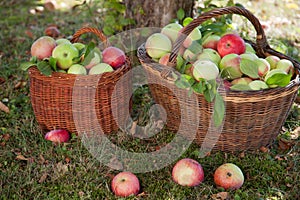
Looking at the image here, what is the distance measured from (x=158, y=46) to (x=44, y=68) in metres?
0.71

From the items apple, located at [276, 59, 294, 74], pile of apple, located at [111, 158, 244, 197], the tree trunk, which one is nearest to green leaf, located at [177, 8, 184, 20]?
the tree trunk

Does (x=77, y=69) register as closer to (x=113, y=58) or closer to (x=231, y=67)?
(x=113, y=58)

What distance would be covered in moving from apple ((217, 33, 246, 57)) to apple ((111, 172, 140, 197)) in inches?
38.2

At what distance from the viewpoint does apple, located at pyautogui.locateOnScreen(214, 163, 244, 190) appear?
2.42 meters

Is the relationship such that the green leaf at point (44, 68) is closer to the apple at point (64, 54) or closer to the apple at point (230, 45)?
the apple at point (64, 54)

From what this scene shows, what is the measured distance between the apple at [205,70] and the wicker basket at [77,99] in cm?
53

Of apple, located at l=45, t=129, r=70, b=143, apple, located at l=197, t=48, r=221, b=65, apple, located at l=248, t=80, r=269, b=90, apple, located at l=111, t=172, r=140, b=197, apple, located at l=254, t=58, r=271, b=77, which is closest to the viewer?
apple, located at l=111, t=172, r=140, b=197

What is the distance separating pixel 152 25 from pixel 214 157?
58.0 inches

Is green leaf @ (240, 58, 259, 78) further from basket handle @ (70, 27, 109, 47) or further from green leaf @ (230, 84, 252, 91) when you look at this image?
basket handle @ (70, 27, 109, 47)

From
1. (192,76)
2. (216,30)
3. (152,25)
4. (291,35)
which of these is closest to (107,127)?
(192,76)

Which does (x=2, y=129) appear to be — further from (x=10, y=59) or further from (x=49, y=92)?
(x=10, y=59)

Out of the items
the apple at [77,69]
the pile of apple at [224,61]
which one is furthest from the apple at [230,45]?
the apple at [77,69]

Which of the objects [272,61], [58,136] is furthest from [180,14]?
[58,136]

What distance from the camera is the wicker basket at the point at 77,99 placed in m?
2.72
